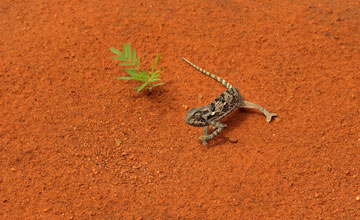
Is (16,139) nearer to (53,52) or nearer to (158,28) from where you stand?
(53,52)

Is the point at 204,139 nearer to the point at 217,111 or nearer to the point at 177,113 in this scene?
the point at 217,111

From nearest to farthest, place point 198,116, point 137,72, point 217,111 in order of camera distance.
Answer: point 198,116 < point 217,111 < point 137,72

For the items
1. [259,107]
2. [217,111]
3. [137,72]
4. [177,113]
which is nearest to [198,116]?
[217,111]

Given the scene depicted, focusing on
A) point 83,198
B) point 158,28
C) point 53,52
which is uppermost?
point 158,28

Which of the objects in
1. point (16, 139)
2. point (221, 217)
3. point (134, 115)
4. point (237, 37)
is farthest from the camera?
point (237, 37)

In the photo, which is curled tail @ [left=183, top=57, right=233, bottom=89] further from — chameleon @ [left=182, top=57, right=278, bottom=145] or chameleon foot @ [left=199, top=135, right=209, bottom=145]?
chameleon foot @ [left=199, top=135, right=209, bottom=145]

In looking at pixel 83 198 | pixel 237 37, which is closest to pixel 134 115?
pixel 83 198

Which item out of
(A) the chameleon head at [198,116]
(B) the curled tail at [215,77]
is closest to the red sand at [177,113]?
(B) the curled tail at [215,77]

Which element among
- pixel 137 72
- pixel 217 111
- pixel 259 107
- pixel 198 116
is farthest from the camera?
pixel 137 72
